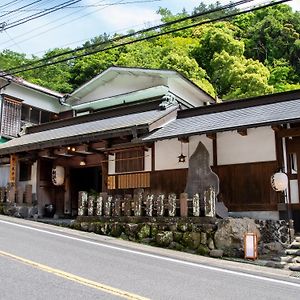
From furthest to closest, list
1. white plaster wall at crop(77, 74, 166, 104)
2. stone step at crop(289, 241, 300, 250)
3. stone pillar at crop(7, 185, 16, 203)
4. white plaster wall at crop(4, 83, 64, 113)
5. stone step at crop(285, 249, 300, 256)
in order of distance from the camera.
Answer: white plaster wall at crop(4, 83, 64, 113) < white plaster wall at crop(77, 74, 166, 104) < stone pillar at crop(7, 185, 16, 203) < stone step at crop(289, 241, 300, 250) < stone step at crop(285, 249, 300, 256)

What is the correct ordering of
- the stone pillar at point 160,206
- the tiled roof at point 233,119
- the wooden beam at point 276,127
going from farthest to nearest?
the stone pillar at point 160,206 < the wooden beam at point 276,127 < the tiled roof at point 233,119

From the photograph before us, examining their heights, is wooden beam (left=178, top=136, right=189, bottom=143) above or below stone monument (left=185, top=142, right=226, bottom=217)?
above

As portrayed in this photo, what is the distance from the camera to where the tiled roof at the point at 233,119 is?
11844 mm

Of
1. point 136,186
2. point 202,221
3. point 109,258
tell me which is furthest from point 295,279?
point 136,186

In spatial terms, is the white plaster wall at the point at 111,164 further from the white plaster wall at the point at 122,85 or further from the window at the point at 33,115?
the window at the point at 33,115

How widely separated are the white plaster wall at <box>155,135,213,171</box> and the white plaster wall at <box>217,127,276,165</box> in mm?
508

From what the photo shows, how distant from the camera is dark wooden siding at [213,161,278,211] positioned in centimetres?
1258

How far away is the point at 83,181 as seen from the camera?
2105cm

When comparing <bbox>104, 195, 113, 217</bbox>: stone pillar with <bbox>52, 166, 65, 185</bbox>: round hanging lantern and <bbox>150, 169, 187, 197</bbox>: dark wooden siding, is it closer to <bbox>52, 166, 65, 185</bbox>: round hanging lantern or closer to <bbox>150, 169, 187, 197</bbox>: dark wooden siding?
<bbox>150, 169, 187, 197</bbox>: dark wooden siding

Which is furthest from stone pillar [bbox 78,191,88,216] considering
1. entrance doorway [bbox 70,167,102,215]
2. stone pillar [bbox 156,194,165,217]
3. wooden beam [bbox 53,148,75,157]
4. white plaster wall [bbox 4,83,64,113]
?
white plaster wall [bbox 4,83,64,113]

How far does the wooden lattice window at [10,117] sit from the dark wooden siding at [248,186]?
16338mm

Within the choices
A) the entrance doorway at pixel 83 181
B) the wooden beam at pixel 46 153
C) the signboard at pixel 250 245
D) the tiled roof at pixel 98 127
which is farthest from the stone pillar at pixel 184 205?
the entrance doorway at pixel 83 181

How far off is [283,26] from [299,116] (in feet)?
130

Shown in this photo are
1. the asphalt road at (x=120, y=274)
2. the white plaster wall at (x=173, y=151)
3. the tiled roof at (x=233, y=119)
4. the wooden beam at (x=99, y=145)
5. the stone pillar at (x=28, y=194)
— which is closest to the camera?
the asphalt road at (x=120, y=274)
